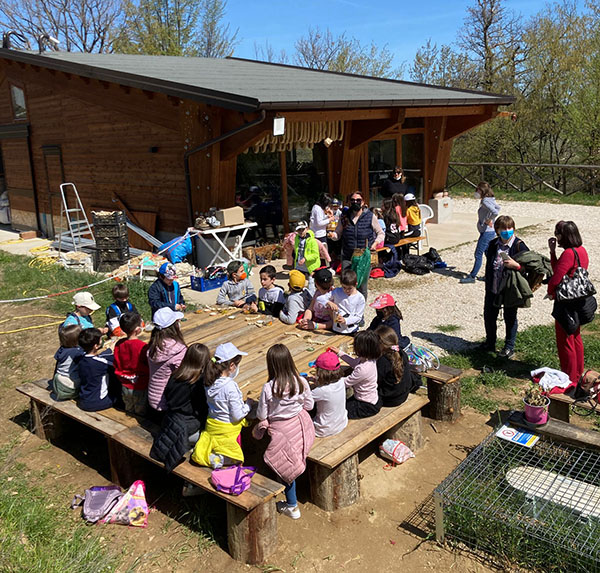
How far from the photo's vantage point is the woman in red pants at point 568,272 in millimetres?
5816

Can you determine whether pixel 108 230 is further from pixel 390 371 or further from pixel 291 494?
pixel 291 494

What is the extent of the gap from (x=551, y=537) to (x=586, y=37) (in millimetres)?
25512

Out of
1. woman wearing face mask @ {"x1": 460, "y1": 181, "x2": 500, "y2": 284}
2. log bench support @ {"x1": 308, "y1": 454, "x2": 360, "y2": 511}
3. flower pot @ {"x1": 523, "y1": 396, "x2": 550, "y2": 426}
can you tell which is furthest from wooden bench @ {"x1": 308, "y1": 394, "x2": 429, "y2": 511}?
woman wearing face mask @ {"x1": 460, "y1": 181, "x2": 500, "y2": 284}

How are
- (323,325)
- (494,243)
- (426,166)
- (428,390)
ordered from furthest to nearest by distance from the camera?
(426,166), (494,243), (323,325), (428,390)

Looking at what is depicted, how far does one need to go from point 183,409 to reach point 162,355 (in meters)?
0.53

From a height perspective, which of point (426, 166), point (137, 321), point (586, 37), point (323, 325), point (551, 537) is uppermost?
point (586, 37)

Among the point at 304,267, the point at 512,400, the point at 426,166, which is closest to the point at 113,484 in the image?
the point at 512,400

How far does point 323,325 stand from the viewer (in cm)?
654

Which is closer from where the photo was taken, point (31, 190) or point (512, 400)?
point (512, 400)

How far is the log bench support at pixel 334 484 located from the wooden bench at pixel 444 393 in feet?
4.90

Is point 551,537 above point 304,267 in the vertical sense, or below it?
below

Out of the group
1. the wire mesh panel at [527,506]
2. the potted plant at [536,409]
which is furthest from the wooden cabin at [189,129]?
the wire mesh panel at [527,506]

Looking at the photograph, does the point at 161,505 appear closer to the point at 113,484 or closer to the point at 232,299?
the point at 113,484

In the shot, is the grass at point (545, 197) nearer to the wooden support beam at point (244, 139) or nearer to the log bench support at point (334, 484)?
the wooden support beam at point (244, 139)
